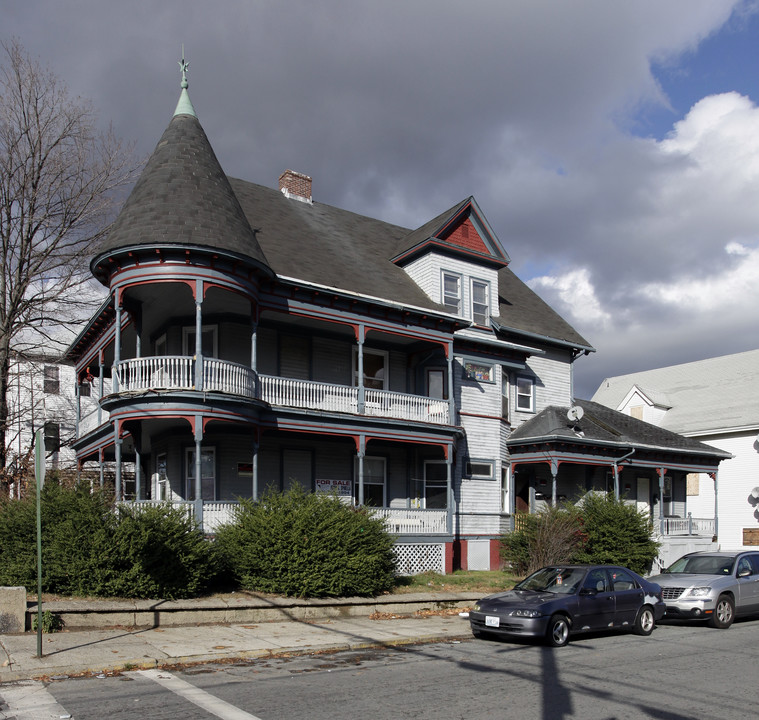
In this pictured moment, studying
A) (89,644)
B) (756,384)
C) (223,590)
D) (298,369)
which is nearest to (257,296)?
(298,369)

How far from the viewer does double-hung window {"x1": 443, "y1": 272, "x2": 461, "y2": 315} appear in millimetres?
27234

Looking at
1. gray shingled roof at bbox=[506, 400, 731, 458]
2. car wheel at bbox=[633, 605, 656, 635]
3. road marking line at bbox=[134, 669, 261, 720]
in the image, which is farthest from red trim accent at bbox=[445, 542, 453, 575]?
road marking line at bbox=[134, 669, 261, 720]

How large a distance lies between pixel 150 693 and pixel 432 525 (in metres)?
14.4

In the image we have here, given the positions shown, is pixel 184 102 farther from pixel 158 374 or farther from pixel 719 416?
pixel 719 416

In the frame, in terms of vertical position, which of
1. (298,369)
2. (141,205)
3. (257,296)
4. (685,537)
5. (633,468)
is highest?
(141,205)

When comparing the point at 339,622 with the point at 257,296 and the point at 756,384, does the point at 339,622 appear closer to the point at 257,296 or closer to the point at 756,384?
the point at 257,296

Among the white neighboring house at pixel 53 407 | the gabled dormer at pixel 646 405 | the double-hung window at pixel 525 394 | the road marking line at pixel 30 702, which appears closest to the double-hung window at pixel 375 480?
the double-hung window at pixel 525 394

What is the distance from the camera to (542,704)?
9039 mm

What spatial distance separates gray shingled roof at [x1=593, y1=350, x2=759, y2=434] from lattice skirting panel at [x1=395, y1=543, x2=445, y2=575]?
2198 cm

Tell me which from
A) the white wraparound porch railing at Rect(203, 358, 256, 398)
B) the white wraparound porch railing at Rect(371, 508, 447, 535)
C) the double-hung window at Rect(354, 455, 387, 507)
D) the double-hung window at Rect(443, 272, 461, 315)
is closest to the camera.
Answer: the white wraparound porch railing at Rect(203, 358, 256, 398)

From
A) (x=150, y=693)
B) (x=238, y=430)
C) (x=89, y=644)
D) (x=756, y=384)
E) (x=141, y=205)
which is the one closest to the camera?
(x=150, y=693)

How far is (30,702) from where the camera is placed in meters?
8.89

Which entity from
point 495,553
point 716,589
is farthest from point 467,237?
point 716,589

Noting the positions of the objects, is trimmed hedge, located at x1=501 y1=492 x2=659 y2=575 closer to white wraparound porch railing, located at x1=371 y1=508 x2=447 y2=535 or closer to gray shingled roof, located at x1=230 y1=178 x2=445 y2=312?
white wraparound porch railing, located at x1=371 y1=508 x2=447 y2=535
